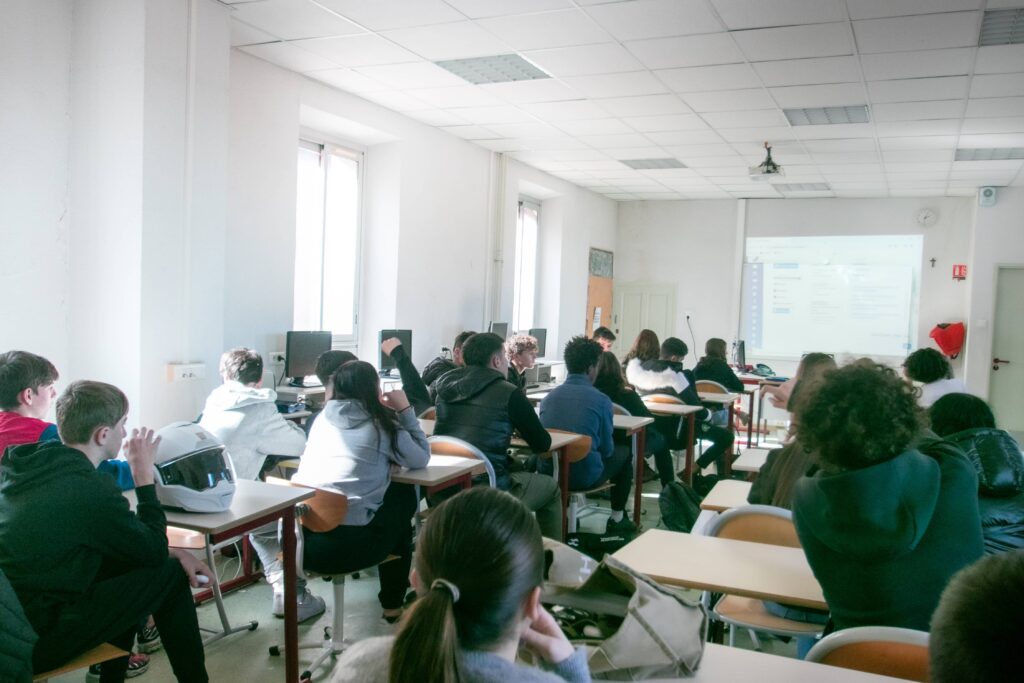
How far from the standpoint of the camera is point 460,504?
3.83ft

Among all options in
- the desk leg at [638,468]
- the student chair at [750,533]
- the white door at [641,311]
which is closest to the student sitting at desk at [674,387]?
the desk leg at [638,468]

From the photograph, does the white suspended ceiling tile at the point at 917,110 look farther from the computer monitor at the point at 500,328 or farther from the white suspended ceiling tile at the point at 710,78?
the computer monitor at the point at 500,328

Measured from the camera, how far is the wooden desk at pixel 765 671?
1.49m

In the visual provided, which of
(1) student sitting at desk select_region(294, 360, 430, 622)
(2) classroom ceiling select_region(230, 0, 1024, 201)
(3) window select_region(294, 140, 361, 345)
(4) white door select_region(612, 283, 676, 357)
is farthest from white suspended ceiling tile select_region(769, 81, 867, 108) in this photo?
(4) white door select_region(612, 283, 676, 357)

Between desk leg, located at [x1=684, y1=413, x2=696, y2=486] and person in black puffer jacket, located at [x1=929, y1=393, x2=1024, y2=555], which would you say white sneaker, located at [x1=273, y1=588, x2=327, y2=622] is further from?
desk leg, located at [x1=684, y1=413, x2=696, y2=486]

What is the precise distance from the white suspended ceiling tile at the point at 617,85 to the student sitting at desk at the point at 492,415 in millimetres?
2405

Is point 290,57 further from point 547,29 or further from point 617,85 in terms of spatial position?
point 617,85

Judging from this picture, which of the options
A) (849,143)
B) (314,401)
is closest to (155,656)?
(314,401)

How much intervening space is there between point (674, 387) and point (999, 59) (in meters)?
2.98

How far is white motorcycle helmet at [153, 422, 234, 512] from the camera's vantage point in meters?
2.52

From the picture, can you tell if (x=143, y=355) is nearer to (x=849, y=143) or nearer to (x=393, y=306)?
(x=393, y=306)

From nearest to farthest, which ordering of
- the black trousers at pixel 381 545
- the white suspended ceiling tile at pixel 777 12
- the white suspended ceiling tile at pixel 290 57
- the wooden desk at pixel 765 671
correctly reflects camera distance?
1. the wooden desk at pixel 765 671
2. the black trousers at pixel 381 545
3. the white suspended ceiling tile at pixel 777 12
4. the white suspended ceiling tile at pixel 290 57

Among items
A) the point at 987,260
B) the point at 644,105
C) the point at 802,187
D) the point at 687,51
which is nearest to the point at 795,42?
the point at 687,51

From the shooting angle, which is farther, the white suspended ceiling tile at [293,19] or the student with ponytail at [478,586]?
the white suspended ceiling tile at [293,19]
